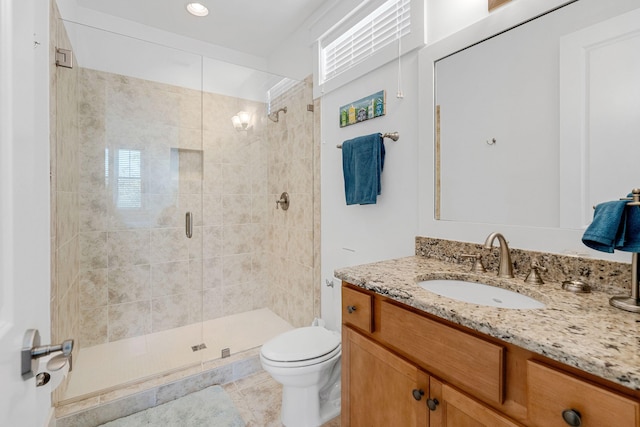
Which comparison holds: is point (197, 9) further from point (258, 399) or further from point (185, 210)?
point (258, 399)

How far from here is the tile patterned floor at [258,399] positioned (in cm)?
160

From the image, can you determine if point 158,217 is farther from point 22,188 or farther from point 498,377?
point 498,377

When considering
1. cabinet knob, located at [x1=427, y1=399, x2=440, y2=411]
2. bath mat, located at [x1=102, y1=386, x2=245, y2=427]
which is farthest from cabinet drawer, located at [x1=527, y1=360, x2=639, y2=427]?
bath mat, located at [x1=102, y1=386, x2=245, y2=427]

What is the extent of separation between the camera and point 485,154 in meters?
1.26

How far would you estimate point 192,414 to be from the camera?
5.32 ft

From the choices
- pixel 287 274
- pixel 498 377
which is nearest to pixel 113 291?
pixel 287 274

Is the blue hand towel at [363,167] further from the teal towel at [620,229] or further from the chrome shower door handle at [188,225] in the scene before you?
the chrome shower door handle at [188,225]

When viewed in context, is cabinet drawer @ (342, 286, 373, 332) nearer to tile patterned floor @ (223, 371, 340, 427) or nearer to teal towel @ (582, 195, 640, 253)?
teal towel @ (582, 195, 640, 253)

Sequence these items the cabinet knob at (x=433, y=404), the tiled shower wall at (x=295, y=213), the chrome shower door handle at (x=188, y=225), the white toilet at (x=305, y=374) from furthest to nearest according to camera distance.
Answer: the chrome shower door handle at (x=188, y=225) < the tiled shower wall at (x=295, y=213) < the white toilet at (x=305, y=374) < the cabinet knob at (x=433, y=404)

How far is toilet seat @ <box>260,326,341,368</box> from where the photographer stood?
1466 mm

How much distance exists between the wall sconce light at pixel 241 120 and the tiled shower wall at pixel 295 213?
8.3 inches

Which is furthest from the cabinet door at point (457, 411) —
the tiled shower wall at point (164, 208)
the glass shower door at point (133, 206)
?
the tiled shower wall at point (164, 208)

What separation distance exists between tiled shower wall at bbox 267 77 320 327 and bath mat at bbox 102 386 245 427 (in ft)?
2.79

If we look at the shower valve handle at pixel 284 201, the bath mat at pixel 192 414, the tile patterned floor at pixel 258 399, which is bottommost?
the tile patterned floor at pixel 258 399
